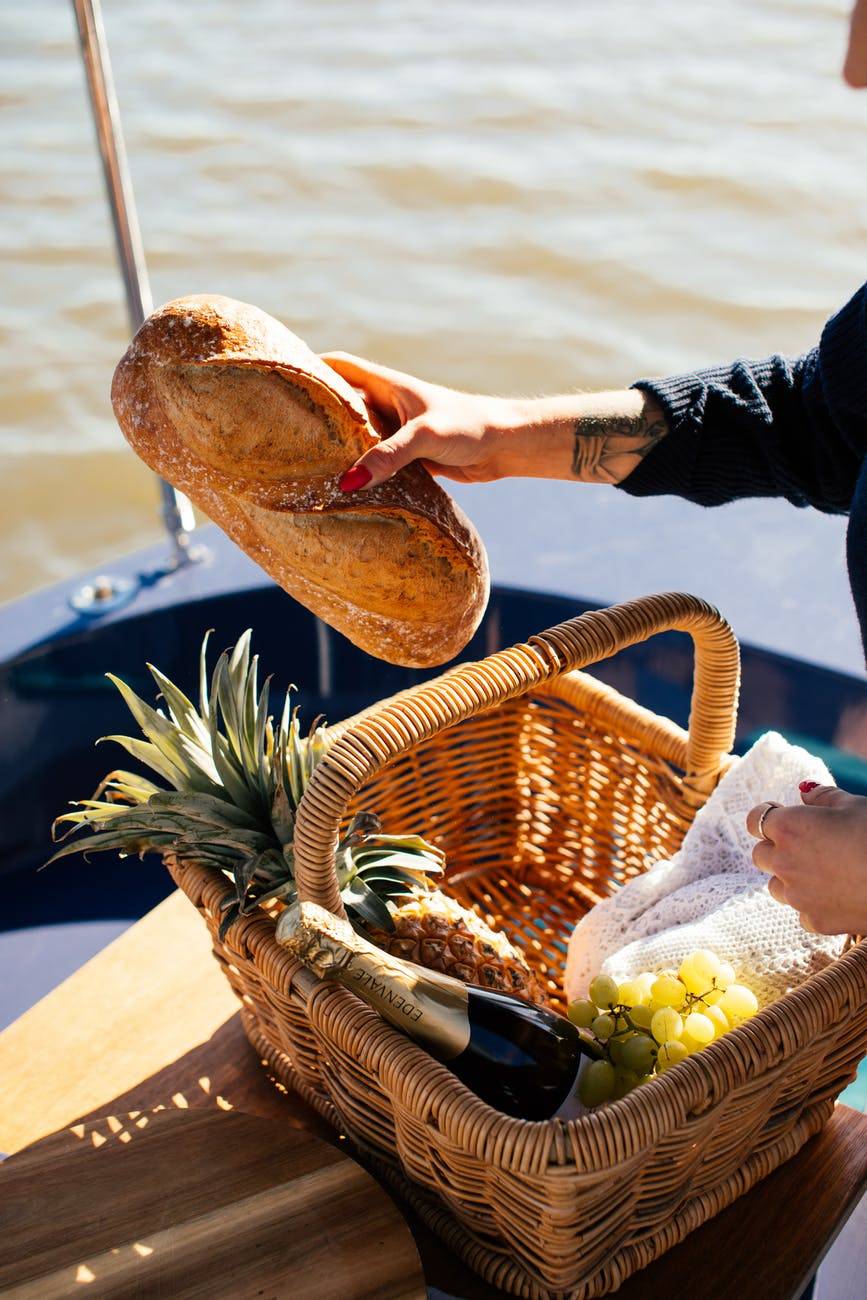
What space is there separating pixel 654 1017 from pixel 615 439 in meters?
0.55

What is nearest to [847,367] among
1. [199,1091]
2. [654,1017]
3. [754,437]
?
[754,437]

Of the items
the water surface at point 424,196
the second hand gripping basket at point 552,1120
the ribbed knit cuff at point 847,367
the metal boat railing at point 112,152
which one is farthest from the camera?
the water surface at point 424,196

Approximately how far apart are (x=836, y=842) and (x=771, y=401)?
1.71 ft

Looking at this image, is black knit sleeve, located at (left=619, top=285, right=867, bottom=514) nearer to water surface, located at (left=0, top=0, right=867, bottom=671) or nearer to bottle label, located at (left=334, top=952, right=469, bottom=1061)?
bottle label, located at (left=334, top=952, right=469, bottom=1061)

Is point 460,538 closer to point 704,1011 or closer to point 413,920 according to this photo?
point 413,920

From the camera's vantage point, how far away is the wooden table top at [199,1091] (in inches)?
36.6

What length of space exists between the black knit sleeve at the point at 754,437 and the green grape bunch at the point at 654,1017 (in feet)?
1.52

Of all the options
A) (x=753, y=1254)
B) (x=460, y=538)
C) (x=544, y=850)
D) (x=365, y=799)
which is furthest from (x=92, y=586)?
(x=753, y=1254)

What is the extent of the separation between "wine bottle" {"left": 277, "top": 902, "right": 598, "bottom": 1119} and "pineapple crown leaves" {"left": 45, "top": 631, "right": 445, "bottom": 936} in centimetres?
11

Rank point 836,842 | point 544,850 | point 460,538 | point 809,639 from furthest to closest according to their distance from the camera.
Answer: point 809,639 < point 544,850 < point 460,538 < point 836,842

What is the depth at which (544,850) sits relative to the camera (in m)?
1.56

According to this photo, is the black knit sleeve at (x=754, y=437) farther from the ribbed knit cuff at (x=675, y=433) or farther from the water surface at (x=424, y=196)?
the water surface at (x=424, y=196)

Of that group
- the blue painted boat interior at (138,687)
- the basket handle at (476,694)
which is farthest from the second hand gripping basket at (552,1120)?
the blue painted boat interior at (138,687)

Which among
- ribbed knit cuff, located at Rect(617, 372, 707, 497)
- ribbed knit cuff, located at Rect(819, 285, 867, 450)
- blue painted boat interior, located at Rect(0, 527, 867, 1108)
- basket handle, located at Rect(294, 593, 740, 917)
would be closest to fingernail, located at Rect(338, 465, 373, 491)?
basket handle, located at Rect(294, 593, 740, 917)
